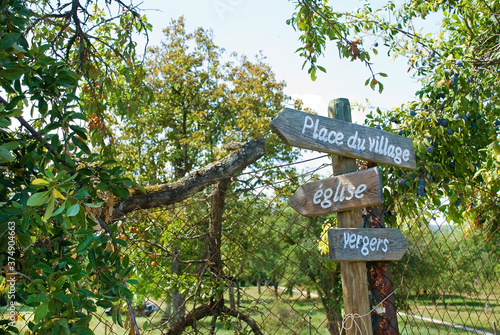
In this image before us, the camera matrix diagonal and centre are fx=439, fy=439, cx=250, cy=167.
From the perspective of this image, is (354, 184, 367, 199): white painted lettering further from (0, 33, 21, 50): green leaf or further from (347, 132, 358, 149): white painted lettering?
(0, 33, 21, 50): green leaf

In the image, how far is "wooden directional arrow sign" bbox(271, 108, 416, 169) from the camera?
172 centimetres

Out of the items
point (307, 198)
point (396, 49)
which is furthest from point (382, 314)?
point (396, 49)

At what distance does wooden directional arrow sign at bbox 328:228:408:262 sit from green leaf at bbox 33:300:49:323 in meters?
1.08

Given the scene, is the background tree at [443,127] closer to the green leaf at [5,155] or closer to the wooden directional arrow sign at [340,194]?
the wooden directional arrow sign at [340,194]

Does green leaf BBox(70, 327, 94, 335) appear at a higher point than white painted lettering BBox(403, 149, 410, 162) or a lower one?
lower

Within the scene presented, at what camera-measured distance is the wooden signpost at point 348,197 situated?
175 centimetres

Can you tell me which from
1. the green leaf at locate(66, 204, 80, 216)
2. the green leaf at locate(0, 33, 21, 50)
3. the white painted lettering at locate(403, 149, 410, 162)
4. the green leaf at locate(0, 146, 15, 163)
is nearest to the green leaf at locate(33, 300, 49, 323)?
the green leaf at locate(66, 204, 80, 216)

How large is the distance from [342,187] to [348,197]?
5 centimetres

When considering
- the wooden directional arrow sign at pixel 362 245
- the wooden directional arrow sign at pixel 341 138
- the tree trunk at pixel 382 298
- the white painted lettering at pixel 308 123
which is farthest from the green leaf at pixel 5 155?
the tree trunk at pixel 382 298

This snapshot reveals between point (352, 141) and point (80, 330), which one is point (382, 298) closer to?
point (352, 141)

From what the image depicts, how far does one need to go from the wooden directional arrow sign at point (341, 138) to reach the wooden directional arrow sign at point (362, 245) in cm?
32

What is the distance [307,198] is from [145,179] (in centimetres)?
924

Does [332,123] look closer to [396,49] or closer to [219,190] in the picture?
[219,190]

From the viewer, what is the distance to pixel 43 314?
3.33ft
